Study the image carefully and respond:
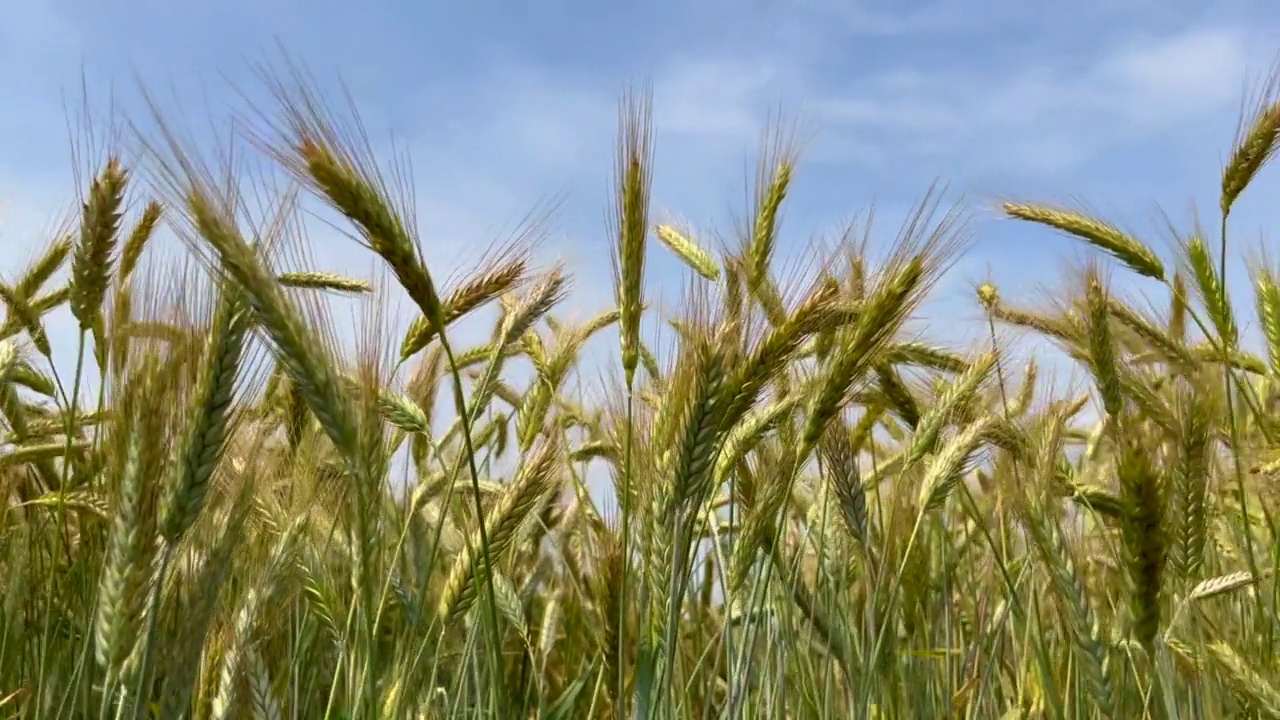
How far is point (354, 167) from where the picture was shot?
1.57 meters

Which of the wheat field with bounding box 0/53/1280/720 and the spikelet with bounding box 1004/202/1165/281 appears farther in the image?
the spikelet with bounding box 1004/202/1165/281

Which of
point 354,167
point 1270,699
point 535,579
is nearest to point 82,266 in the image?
point 354,167

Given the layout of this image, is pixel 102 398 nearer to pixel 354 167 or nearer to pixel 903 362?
pixel 354 167

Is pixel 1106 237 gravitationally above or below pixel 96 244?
above

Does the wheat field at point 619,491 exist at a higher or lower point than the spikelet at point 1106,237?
lower

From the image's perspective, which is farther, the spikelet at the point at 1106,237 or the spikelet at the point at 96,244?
the spikelet at the point at 1106,237

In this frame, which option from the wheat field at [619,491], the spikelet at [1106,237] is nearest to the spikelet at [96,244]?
the wheat field at [619,491]

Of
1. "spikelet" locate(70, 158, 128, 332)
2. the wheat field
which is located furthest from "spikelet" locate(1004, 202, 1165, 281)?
"spikelet" locate(70, 158, 128, 332)

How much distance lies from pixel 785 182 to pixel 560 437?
947 millimetres

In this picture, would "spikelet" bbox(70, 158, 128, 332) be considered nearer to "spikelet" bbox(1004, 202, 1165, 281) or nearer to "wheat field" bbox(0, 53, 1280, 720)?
"wheat field" bbox(0, 53, 1280, 720)

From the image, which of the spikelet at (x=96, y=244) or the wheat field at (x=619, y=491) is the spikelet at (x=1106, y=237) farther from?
the spikelet at (x=96, y=244)

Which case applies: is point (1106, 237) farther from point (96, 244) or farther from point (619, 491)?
point (96, 244)

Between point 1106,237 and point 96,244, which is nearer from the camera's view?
point 96,244

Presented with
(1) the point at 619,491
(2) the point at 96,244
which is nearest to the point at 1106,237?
(1) the point at 619,491
